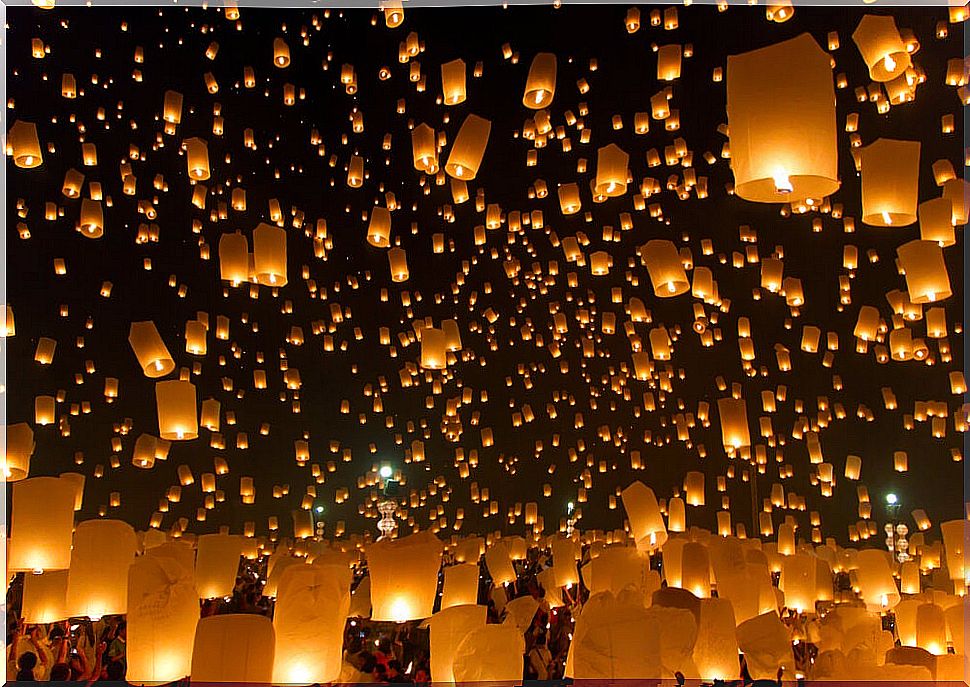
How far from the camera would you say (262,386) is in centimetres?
1311

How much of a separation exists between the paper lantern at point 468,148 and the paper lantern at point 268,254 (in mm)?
1236

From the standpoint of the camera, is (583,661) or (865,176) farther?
(865,176)

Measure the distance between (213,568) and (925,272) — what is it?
4876 millimetres

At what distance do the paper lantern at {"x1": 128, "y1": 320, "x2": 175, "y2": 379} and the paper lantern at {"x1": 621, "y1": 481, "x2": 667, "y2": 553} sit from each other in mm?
3210

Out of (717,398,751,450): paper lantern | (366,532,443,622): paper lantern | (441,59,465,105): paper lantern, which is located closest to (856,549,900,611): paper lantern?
(717,398,751,450): paper lantern

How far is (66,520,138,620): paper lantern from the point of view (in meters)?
4.05

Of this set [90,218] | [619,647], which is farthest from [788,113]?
[90,218]

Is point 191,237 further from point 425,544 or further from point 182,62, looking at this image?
point 425,544

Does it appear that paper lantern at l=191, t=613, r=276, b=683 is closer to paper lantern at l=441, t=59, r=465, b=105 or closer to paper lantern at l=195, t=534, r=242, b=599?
paper lantern at l=195, t=534, r=242, b=599

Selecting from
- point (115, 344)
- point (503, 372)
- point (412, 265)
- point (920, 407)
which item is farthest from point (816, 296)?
point (115, 344)

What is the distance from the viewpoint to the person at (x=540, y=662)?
17.8 feet

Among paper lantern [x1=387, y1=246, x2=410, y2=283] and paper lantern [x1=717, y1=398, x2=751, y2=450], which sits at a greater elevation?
paper lantern [x1=387, y1=246, x2=410, y2=283]

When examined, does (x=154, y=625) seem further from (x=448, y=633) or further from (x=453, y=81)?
(x=453, y=81)

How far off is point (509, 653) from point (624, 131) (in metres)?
10.6
